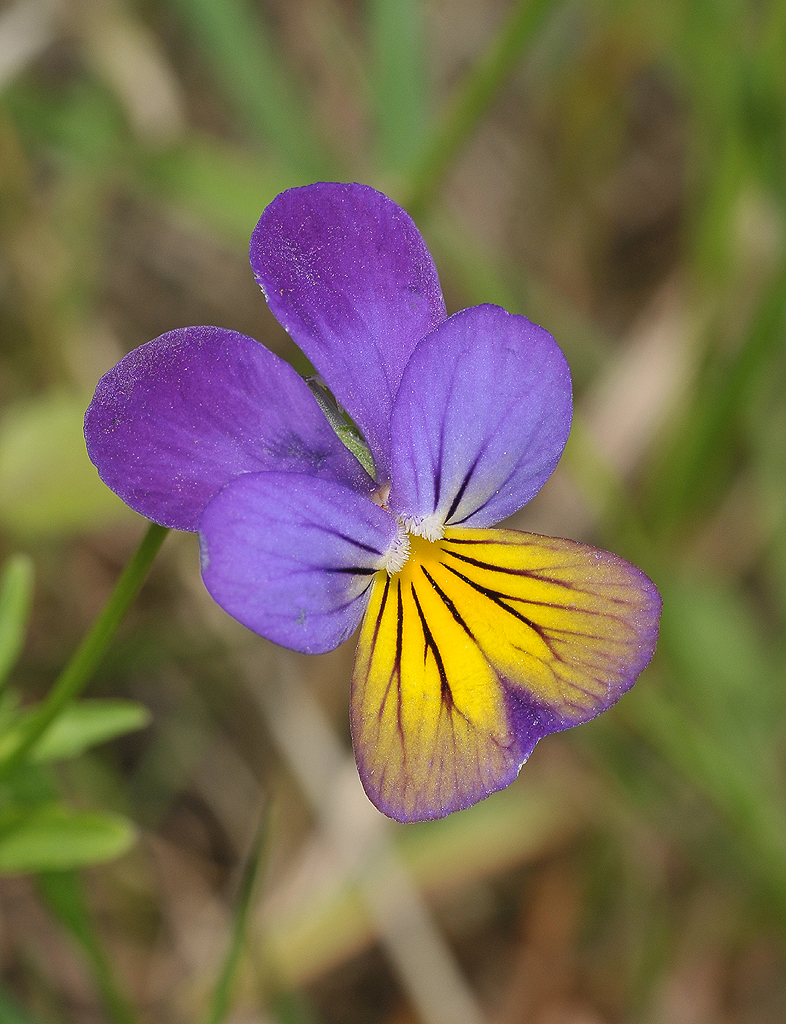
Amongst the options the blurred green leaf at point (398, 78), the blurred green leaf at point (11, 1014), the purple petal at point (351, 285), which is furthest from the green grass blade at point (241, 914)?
the blurred green leaf at point (398, 78)

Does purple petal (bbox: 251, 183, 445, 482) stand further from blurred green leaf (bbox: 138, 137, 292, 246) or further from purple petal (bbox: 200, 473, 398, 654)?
blurred green leaf (bbox: 138, 137, 292, 246)

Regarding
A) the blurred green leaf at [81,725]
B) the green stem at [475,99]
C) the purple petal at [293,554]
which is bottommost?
the blurred green leaf at [81,725]

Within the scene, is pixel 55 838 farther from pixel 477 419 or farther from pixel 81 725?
pixel 477 419

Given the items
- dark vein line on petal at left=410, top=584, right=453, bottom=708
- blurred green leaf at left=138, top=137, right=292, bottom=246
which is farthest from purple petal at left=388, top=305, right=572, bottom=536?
blurred green leaf at left=138, top=137, right=292, bottom=246

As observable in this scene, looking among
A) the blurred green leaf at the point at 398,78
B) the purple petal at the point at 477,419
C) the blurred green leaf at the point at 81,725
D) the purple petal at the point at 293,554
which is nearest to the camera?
the purple petal at the point at 293,554

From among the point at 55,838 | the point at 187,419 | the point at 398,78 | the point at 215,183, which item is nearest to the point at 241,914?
the point at 55,838

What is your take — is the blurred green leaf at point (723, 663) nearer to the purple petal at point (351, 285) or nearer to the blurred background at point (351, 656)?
the blurred background at point (351, 656)

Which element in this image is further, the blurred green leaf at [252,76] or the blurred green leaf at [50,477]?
the blurred green leaf at [252,76]

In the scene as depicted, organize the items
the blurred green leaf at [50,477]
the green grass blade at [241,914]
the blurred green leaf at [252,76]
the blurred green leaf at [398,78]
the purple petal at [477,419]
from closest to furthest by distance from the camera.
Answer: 1. the purple petal at [477,419]
2. the green grass blade at [241,914]
3. the blurred green leaf at [50,477]
4. the blurred green leaf at [398,78]
5. the blurred green leaf at [252,76]
